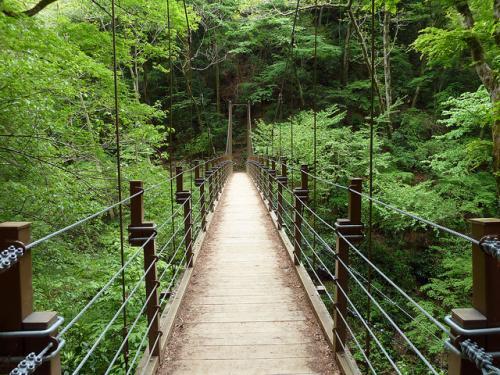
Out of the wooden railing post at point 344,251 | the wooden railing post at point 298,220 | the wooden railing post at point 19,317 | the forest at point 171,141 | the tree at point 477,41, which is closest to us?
the wooden railing post at point 19,317

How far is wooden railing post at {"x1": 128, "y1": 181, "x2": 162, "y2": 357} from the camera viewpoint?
7.41 ft

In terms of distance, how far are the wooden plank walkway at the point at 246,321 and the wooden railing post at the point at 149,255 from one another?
191 mm

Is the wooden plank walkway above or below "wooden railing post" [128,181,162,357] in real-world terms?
below

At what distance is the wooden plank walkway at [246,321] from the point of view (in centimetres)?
226

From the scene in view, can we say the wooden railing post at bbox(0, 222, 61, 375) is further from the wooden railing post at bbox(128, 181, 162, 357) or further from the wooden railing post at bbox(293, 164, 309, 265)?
the wooden railing post at bbox(293, 164, 309, 265)

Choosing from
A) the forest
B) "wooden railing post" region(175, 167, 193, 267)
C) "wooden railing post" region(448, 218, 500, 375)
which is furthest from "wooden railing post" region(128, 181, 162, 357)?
"wooden railing post" region(448, 218, 500, 375)

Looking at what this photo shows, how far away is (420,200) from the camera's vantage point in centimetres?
808

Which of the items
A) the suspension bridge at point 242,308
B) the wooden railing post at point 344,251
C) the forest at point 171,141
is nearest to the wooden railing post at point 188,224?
the suspension bridge at point 242,308

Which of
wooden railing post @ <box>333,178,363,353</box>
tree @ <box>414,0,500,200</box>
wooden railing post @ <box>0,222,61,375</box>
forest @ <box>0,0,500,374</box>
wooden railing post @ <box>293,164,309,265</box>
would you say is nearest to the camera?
wooden railing post @ <box>0,222,61,375</box>

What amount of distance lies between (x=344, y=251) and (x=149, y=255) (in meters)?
1.12

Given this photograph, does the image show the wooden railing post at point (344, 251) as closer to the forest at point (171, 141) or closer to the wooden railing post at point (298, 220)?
the forest at point (171, 141)

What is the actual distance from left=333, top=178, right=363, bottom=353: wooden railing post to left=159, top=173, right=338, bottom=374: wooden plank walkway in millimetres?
171

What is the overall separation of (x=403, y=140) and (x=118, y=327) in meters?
11.6

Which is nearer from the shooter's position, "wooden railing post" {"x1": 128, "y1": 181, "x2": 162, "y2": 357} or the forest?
"wooden railing post" {"x1": 128, "y1": 181, "x2": 162, "y2": 357}
